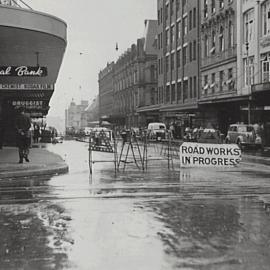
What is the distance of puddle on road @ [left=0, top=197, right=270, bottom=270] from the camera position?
6.28 metres

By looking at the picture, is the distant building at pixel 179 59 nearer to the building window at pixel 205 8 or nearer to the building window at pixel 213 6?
the building window at pixel 205 8

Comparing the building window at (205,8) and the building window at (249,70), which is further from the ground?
the building window at (205,8)

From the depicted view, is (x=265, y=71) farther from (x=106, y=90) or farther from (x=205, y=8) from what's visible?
(x=106, y=90)

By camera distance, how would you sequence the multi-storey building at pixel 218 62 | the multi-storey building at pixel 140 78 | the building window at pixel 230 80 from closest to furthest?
the building window at pixel 230 80 → the multi-storey building at pixel 218 62 → the multi-storey building at pixel 140 78

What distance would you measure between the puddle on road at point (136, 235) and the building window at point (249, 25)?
116 ft

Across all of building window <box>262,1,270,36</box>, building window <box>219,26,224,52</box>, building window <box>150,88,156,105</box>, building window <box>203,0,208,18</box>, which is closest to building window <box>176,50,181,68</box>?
building window <box>203,0,208,18</box>

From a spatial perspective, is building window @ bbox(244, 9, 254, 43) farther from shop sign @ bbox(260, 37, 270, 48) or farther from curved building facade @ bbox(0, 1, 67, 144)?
curved building facade @ bbox(0, 1, 67, 144)

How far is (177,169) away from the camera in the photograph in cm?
1986

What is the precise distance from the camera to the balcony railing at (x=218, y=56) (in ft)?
157

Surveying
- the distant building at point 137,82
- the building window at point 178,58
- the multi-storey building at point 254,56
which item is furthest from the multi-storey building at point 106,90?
the multi-storey building at point 254,56

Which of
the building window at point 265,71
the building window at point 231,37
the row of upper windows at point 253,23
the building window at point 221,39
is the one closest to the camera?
the building window at point 265,71

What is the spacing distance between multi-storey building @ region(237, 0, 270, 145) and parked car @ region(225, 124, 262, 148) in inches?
86.1

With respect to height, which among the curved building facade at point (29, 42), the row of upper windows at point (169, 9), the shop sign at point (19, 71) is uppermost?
the row of upper windows at point (169, 9)

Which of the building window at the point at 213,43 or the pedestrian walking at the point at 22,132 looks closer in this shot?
the pedestrian walking at the point at 22,132
